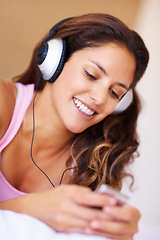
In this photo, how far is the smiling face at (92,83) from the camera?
981mm

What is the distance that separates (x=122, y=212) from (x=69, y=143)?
67 centimetres

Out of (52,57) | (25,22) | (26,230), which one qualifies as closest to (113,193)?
(26,230)

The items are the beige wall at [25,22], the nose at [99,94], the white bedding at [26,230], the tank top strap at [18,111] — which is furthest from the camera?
the beige wall at [25,22]

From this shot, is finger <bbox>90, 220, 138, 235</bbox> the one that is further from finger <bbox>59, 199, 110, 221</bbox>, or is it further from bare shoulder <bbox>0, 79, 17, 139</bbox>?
bare shoulder <bbox>0, 79, 17, 139</bbox>

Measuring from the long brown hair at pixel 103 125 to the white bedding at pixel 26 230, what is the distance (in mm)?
518

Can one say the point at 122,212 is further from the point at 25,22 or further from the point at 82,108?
the point at 25,22

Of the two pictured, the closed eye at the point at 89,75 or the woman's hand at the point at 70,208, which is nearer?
the woman's hand at the point at 70,208

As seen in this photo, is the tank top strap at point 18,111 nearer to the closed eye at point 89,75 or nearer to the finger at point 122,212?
the closed eye at point 89,75

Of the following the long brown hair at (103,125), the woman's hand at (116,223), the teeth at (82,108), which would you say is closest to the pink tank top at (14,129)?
the long brown hair at (103,125)

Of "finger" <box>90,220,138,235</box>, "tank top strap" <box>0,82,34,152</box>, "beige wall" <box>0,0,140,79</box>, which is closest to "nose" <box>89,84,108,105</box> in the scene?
"tank top strap" <box>0,82,34,152</box>

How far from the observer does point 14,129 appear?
3.67 ft

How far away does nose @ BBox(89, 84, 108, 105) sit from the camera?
0.97 metres

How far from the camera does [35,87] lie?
1.29 meters

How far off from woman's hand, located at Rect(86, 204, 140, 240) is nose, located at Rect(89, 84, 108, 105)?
414mm
